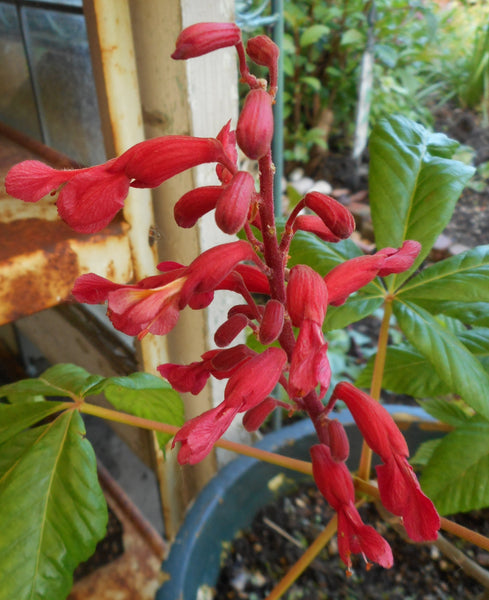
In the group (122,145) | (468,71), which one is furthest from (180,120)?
(468,71)

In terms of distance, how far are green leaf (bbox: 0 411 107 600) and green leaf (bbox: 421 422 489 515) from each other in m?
0.38

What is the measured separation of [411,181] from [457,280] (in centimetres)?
13

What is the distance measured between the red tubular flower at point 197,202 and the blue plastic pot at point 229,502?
1.84 feet

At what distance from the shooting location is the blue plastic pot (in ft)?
2.48

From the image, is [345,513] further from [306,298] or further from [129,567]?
[129,567]

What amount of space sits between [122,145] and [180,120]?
0.28ft

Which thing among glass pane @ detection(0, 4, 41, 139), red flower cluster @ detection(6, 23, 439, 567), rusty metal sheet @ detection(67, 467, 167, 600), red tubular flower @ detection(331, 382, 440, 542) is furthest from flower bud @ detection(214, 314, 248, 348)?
rusty metal sheet @ detection(67, 467, 167, 600)

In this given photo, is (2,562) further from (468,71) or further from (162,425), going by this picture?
(468,71)

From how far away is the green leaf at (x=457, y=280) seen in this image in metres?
0.52

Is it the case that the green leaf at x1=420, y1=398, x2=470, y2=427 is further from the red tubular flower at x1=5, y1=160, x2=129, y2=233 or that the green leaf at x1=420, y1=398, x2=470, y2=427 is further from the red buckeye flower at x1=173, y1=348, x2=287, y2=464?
the red tubular flower at x1=5, y1=160, x2=129, y2=233

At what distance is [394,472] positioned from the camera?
16.7 inches

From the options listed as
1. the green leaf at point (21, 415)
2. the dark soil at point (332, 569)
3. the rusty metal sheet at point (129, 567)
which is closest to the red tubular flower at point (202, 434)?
the green leaf at point (21, 415)

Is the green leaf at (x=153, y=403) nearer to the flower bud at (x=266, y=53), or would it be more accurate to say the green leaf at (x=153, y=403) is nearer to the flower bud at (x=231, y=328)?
the flower bud at (x=231, y=328)

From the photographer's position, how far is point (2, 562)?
Result: 48 cm
